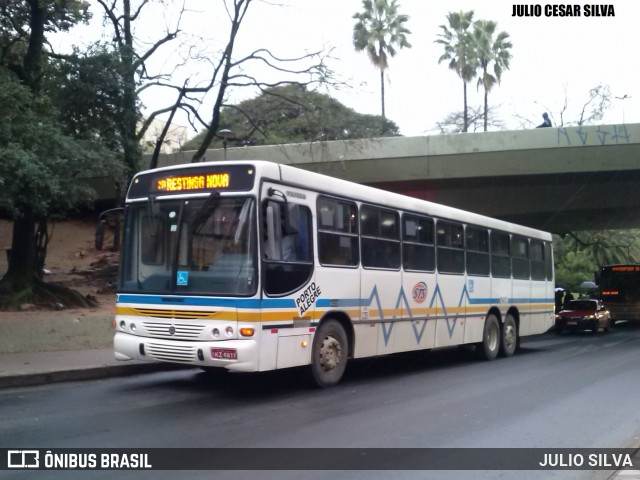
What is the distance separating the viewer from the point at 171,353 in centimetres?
983

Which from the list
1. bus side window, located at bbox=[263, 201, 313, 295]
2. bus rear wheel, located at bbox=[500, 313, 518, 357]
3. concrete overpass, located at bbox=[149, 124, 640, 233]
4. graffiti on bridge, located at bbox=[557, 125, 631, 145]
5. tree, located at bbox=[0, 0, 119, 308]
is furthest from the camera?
concrete overpass, located at bbox=[149, 124, 640, 233]

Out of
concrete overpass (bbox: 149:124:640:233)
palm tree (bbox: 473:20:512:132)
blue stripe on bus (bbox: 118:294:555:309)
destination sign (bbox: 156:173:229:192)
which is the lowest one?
blue stripe on bus (bbox: 118:294:555:309)

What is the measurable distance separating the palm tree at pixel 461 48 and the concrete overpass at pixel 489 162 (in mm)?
23220

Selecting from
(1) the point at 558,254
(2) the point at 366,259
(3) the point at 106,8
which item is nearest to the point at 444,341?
(2) the point at 366,259

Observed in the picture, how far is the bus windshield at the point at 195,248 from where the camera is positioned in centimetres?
970

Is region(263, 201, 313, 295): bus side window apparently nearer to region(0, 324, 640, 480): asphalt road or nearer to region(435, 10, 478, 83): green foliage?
region(0, 324, 640, 480): asphalt road

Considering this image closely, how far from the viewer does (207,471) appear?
653 centimetres

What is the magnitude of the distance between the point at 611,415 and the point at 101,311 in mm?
12756

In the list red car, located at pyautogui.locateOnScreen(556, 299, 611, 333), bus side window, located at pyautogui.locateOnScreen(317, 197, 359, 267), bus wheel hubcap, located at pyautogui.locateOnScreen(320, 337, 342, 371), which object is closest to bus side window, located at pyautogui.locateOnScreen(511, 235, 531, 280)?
bus side window, located at pyautogui.locateOnScreen(317, 197, 359, 267)

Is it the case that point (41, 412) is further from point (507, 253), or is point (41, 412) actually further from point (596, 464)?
point (507, 253)

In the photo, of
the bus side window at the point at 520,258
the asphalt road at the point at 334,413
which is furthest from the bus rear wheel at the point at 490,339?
the asphalt road at the point at 334,413

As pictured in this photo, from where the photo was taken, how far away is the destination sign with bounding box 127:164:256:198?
9930mm

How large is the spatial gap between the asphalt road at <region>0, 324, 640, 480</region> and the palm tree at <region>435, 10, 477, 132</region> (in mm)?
39743

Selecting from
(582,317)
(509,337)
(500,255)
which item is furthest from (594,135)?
(509,337)
